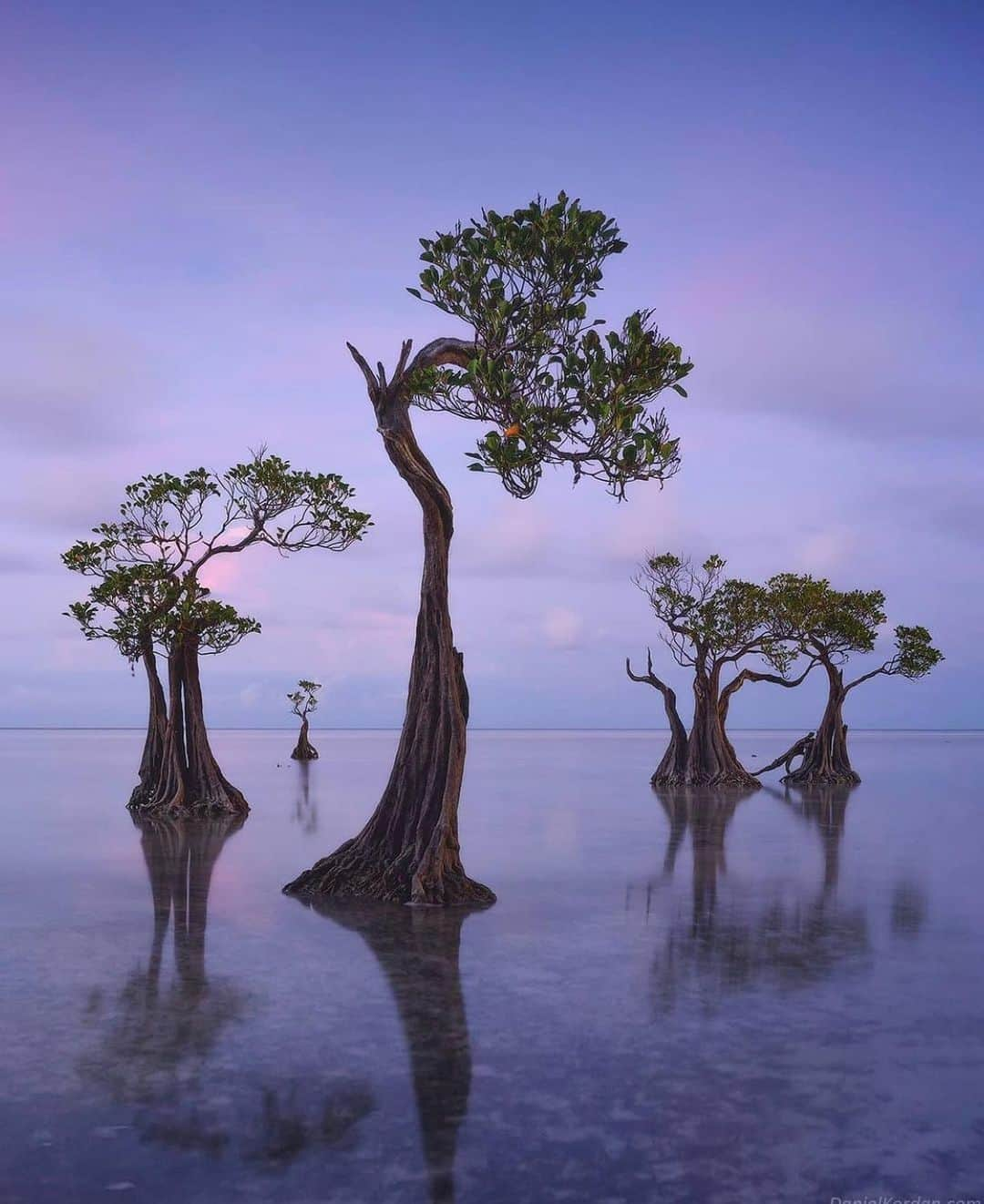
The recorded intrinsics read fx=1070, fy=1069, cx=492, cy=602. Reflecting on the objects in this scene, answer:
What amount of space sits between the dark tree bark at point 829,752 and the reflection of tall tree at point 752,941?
2062 cm

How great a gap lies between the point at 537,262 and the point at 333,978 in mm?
6842

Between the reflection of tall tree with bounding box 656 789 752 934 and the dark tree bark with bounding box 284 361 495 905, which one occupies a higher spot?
the dark tree bark with bounding box 284 361 495 905

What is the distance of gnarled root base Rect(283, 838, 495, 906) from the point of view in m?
11.7

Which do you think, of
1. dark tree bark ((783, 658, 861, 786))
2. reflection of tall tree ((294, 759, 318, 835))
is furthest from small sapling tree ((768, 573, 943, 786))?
reflection of tall tree ((294, 759, 318, 835))

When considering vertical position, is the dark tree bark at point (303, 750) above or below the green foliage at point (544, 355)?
below

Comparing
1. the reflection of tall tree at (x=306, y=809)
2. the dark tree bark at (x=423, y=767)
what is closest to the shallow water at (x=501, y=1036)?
the dark tree bark at (x=423, y=767)

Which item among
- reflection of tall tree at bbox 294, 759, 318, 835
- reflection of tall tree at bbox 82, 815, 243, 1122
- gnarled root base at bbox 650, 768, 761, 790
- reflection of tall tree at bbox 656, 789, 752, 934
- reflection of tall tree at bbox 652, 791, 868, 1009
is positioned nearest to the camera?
reflection of tall tree at bbox 82, 815, 243, 1122

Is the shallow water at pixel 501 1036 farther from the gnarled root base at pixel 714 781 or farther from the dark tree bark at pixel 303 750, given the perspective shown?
the dark tree bark at pixel 303 750

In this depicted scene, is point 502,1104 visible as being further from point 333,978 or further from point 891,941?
point 891,941

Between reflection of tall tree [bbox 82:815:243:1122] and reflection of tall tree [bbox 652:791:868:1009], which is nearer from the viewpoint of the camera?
reflection of tall tree [bbox 82:815:243:1122]

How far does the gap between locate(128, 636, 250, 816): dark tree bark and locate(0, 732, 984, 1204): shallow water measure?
6342 mm

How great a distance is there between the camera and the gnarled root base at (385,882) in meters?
11.7

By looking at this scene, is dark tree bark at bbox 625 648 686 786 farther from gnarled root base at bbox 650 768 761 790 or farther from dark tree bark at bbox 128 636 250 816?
dark tree bark at bbox 128 636 250 816

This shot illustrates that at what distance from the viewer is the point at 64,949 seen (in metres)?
9.56
